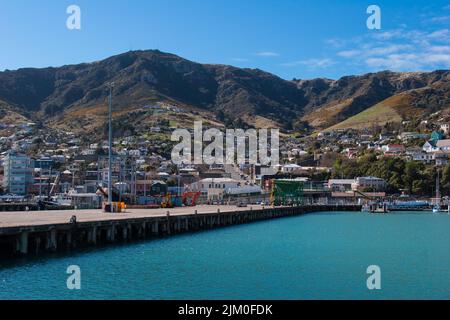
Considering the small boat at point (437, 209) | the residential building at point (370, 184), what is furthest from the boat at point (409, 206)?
the residential building at point (370, 184)

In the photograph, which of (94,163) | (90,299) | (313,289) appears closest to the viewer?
(90,299)

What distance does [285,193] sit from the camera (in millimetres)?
123125

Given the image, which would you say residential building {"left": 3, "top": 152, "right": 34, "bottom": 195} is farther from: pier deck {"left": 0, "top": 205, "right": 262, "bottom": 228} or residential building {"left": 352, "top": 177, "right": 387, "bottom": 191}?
residential building {"left": 352, "top": 177, "right": 387, "bottom": 191}

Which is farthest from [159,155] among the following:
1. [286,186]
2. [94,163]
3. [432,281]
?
[432,281]

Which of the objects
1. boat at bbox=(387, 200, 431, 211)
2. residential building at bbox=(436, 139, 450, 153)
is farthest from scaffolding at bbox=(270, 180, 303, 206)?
residential building at bbox=(436, 139, 450, 153)

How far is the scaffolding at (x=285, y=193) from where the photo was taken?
12038 centimetres

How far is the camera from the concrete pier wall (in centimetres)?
3641

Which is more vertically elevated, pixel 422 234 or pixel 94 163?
pixel 94 163

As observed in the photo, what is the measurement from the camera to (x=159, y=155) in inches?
7475

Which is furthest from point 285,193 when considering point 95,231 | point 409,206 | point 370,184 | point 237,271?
point 237,271

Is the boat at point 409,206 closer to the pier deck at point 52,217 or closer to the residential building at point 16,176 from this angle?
the pier deck at point 52,217

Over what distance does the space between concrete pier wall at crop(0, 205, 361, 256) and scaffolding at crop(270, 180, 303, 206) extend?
45139 millimetres

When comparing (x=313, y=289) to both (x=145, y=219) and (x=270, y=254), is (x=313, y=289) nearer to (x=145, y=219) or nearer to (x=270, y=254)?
(x=270, y=254)

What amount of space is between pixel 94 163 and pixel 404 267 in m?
134
